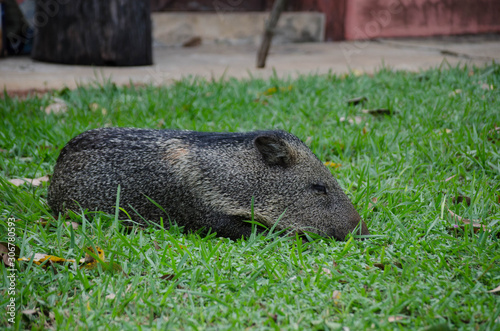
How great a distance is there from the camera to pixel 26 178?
3.22 m

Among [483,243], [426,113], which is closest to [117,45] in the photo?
[426,113]

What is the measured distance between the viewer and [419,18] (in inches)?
351

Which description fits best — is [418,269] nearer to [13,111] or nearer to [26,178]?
[26,178]

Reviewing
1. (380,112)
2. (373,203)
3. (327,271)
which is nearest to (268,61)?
(380,112)

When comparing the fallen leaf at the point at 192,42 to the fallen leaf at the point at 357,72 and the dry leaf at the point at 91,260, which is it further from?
the dry leaf at the point at 91,260

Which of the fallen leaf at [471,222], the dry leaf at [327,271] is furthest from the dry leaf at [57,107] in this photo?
the fallen leaf at [471,222]

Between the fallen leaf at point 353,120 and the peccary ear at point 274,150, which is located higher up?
the peccary ear at point 274,150

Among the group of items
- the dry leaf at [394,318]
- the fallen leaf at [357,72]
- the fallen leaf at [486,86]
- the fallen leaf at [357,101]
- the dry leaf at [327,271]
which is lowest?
the dry leaf at [327,271]

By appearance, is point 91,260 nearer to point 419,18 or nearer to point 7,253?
point 7,253

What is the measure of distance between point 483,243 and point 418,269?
0.39 metres

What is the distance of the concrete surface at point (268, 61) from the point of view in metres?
5.67

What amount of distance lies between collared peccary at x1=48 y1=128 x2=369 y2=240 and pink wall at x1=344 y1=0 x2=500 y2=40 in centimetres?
671

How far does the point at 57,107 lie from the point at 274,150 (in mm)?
2831

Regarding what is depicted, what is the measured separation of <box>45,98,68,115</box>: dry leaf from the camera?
447cm
